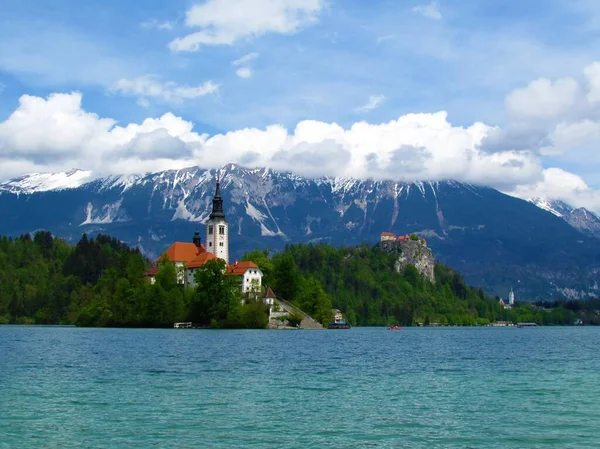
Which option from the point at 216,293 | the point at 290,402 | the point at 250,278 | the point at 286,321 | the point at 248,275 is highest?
the point at 248,275

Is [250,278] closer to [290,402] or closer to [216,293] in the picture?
[216,293]

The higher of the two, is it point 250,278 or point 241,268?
point 241,268

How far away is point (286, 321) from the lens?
176625 mm

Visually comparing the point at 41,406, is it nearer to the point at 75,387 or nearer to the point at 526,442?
the point at 75,387

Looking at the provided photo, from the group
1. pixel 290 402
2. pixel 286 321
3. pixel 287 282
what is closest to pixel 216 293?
pixel 286 321

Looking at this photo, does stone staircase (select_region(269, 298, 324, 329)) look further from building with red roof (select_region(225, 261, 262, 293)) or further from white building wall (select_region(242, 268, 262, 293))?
white building wall (select_region(242, 268, 262, 293))

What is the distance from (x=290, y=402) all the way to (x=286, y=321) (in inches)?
5027

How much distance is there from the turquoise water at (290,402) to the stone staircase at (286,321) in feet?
297

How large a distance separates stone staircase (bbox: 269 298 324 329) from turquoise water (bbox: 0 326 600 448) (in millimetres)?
90559

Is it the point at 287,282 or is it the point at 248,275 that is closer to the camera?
the point at 248,275

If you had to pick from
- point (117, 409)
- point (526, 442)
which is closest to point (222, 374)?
point (117, 409)

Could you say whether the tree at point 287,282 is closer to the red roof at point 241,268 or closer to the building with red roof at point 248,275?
the building with red roof at point 248,275

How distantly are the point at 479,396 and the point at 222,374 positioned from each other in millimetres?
20785

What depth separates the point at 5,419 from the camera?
1666 inches
